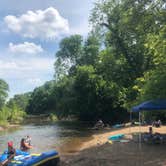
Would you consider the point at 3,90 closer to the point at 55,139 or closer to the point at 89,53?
the point at 89,53

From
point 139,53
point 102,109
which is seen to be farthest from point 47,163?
point 102,109

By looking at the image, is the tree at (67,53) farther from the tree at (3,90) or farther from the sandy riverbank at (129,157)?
the sandy riverbank at (129,157)

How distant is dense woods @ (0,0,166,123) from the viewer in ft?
59.2

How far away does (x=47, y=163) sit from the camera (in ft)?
50.3

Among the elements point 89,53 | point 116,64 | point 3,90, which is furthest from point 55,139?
point 3,90

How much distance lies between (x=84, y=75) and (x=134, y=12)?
38.1 metres

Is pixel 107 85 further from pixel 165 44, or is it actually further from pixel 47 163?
pixel 47 163

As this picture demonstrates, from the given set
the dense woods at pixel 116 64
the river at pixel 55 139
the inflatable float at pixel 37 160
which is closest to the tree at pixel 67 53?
the dense woods at pixel 116 64

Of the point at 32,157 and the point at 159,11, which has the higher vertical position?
the point at 159,11

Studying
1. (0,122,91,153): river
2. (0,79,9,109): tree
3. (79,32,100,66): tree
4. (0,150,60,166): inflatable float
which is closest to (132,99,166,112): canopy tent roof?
(0,150,60,166): inflatable float

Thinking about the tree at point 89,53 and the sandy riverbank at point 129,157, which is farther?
the tree at point 89,53

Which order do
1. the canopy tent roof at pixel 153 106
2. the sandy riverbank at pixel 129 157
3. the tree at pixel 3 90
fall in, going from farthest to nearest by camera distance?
the tree at pixel 3 90 < the canopy tent roof at pixel 153 106 < the sandy riverbank at pixel 129 157

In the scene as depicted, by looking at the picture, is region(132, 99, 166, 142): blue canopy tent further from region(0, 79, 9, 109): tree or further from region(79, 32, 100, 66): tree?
region(0, 79, 9, 109): tree

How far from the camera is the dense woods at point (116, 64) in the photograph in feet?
59.2
